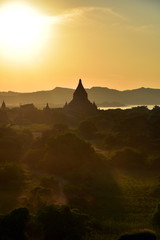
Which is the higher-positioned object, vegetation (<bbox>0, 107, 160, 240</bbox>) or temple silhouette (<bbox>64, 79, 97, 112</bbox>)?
temple silhouette (<bbox>64, 79, 97, 112</bbox>)

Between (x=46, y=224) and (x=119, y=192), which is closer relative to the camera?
(x=46, y=224)

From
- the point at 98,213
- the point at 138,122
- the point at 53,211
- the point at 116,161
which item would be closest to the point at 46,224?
the point at 53,211

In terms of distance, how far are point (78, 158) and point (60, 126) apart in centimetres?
2857

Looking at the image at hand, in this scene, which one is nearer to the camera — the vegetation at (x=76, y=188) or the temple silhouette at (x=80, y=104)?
the vegetation at (x=76, y=188)

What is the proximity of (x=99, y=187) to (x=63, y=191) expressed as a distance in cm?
369

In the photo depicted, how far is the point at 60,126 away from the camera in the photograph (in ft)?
227

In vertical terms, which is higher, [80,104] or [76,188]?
[80,104]

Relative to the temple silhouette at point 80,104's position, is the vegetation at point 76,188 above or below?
below

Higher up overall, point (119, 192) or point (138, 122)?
point (138, 122)

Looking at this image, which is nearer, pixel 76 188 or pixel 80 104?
pixel 76 188

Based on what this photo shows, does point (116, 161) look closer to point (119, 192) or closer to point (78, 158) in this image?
point (78, 158)

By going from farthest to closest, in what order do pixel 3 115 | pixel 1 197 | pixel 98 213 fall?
pixel 3 115
pixel 1 197
pixel 98 213

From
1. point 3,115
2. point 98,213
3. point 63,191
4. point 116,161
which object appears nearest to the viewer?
point 98,213

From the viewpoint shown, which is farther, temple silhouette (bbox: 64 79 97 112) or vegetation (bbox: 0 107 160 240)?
temple silhouette (bbox: 64 79 97 112)
